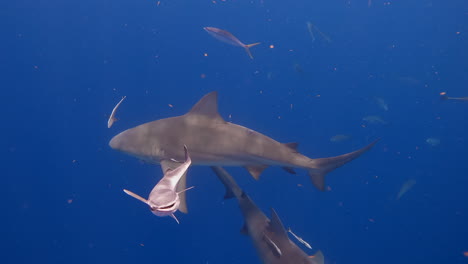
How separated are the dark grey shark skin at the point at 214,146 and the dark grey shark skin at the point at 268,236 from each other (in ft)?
1.34

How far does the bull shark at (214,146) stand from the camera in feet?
17.1

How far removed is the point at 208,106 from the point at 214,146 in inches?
27.4

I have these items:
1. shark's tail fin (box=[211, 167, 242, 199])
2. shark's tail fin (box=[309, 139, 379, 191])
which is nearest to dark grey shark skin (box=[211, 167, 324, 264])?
shark's tail fin (box=[211, 167, 242, 199])

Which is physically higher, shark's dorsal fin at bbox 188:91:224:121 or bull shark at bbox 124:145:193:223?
bull shark at bbox 124:145:193:223

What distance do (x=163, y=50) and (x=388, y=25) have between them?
59.4 ft

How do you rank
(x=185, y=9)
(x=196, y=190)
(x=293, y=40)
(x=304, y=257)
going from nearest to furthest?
(x=304, y=257)
(x=196, y=190)
(x=185, y=9)
(x=293, y=40)

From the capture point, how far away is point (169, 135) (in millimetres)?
5379

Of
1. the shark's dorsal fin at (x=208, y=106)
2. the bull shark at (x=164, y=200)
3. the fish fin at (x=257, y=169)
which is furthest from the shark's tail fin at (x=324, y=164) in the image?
the bull shark at (x=164, y=200)

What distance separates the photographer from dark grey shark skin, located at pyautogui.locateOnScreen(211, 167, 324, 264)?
432cm

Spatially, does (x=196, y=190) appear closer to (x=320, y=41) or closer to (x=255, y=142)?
(x=255, y=142)

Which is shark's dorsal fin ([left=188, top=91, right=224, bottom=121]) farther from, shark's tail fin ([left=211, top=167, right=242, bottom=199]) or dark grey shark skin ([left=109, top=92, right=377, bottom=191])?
shark's tail fin ([left=211, top=167, right=242, bottom=199])

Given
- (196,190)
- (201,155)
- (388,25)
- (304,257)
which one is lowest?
(196,190)

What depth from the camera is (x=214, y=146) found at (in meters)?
5.21

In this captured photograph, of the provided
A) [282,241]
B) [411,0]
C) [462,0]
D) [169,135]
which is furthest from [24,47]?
[462,0]
